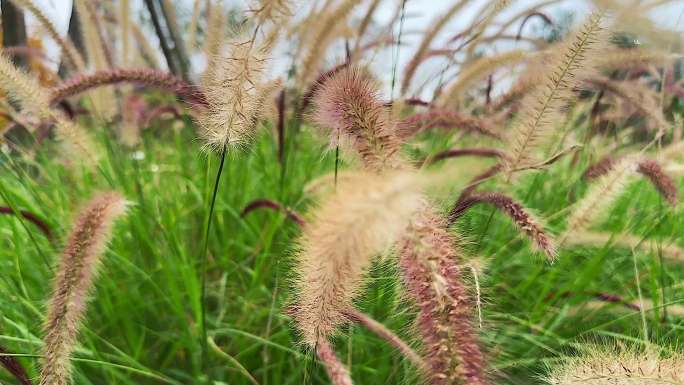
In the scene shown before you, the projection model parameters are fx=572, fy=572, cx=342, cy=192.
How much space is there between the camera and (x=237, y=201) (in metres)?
2.37

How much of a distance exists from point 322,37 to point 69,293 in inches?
44.9

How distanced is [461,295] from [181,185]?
2.06 m

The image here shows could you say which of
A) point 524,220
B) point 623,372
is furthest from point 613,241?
point 623,372

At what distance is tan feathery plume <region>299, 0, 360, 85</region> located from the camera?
1712 millimetres

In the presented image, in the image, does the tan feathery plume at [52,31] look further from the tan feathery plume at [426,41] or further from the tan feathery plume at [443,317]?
the tan feathery plume at [443,317]

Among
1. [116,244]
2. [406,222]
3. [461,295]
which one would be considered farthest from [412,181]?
[116,244]

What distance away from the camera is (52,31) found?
1915 millimetres

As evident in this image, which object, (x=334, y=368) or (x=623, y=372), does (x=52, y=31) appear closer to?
(x=334, y=368)

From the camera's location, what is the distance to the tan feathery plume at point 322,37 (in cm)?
171

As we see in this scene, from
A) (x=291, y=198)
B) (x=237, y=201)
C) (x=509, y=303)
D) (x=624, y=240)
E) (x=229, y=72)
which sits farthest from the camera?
(x=237, y=201)

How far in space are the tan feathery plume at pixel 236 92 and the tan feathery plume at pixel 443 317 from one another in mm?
409

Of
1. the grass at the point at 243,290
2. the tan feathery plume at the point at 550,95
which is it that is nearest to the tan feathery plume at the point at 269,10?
the grass at the point at 243,290

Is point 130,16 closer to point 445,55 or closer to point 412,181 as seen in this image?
point 445,55

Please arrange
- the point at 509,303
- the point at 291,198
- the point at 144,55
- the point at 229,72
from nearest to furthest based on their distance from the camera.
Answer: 1. the point at 229,72
2. the point at 509,303
3. the point at 291,198
4. the point at 144,55
